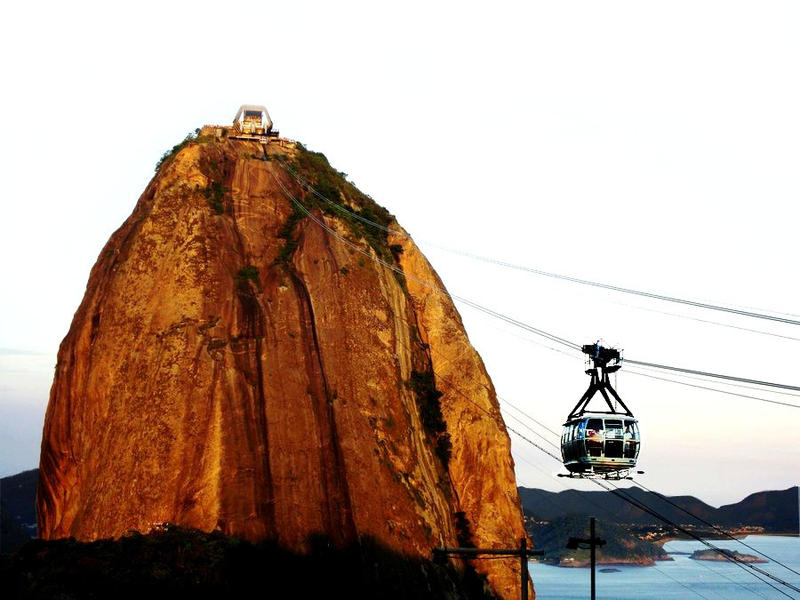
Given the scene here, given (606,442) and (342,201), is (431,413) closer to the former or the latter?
(342,201)

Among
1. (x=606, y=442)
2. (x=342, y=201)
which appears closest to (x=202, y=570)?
(x=606, y=442)

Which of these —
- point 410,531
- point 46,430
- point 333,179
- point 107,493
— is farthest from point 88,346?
point 333,179

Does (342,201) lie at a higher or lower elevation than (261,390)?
higher

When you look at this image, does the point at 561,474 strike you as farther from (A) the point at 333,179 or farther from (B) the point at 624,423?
(A) the point at 333,179

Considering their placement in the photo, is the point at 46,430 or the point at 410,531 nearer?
the point at 410,531

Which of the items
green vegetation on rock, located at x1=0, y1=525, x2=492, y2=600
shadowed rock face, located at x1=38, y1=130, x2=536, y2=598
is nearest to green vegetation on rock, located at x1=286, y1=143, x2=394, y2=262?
shadowed rock face, located at x1=38, y1=130, x2=536, y2=598

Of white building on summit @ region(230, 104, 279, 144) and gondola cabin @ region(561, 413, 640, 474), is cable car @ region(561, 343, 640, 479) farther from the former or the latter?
white building on summit @ region(230, 104, 279, 144)

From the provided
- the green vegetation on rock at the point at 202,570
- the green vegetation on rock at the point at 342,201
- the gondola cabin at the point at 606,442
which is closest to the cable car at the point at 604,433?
the gondola cabin at the point at 606,442
